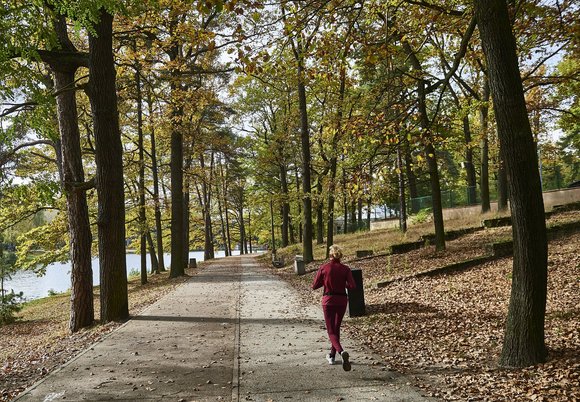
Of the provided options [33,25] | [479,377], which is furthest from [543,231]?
[33,25]

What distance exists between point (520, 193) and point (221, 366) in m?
4.81

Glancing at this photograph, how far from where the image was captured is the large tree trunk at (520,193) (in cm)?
584

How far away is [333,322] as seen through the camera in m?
6.82

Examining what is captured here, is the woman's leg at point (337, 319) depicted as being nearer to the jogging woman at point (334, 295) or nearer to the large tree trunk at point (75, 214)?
the jogging woman at point (334, 295)

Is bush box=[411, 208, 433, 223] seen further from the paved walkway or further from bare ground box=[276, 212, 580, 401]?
the paved walkway

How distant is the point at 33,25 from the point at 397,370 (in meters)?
7.67

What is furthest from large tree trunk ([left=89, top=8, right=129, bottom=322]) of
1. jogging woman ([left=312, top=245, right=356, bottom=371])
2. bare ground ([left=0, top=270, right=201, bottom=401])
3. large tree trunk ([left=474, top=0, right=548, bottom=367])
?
large tree trunk ([left=474, top=0, right=548, bottom=367])

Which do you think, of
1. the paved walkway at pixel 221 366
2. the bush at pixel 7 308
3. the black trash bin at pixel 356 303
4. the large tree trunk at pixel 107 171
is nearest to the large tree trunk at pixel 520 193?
the paved walkway at pixel 221 366

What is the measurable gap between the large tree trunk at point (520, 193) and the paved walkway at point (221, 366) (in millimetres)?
1675

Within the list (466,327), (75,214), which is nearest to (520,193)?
(466,327)

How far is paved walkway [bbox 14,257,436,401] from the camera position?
575cm

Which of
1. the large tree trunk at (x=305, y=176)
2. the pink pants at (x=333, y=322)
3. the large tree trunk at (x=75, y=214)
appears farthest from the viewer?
the large tree trunk at (x=305, y=176)

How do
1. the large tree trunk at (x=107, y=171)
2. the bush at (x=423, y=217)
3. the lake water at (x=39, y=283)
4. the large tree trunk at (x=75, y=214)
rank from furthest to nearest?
the lake water at (x=39, y=283), the bush at (x=423, y=217), the large tree trunk at (x=75, y=214), the large tree trunk at (x=107, y=171)

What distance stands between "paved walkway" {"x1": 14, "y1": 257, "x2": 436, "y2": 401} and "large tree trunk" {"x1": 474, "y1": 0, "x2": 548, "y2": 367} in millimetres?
1675
